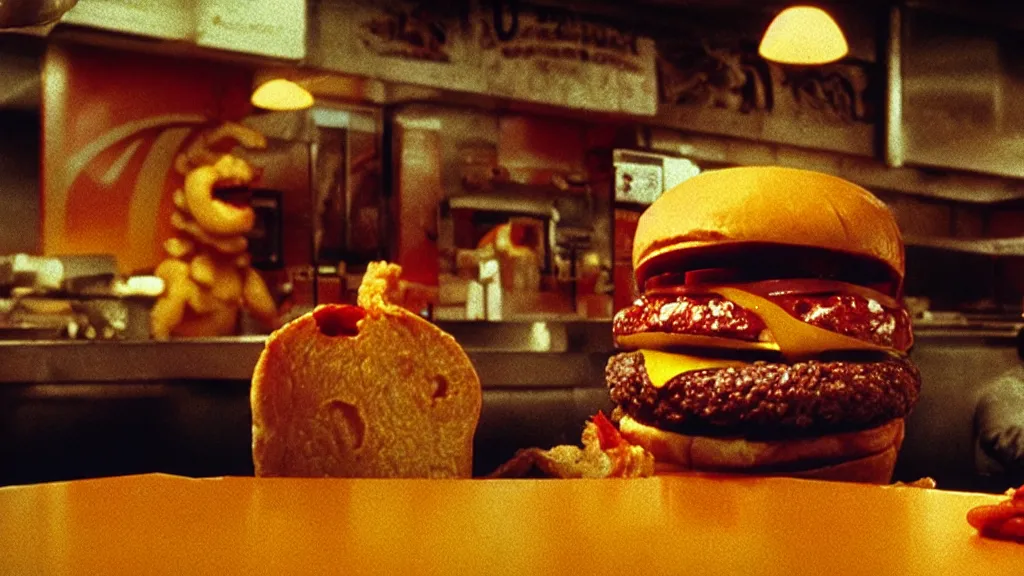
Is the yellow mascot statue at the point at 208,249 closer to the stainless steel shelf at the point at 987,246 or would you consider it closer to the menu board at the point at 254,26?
the menu board at the point at 254,26

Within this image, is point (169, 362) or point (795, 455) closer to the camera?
point (795, 455)

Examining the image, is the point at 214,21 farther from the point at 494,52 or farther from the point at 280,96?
the point at 494,52

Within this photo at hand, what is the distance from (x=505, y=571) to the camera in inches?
35.4

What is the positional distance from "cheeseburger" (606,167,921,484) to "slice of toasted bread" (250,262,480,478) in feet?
1.26

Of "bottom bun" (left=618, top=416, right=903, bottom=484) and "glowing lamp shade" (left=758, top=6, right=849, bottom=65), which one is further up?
"glowing lamp shade" (left=758, top=6, right=849, bottom=65)

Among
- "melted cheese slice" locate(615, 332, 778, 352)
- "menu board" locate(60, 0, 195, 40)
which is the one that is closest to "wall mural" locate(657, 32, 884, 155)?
"menu board" locate(60, 0, 195, 40)

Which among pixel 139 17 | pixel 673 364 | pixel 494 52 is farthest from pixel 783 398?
pixel 494 52

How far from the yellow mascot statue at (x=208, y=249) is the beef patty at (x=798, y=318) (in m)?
4.08

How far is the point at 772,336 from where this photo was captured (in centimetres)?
191

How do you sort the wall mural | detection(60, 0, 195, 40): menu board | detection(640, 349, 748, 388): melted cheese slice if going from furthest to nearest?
the wall mural → detection(60, 0, 195, 40): menu board → detection(640, 349, 748, 388): melted cheese slice

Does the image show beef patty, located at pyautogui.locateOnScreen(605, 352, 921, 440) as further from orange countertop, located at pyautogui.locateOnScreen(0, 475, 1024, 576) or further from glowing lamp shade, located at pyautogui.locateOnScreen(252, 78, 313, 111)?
glowing lamp shade, located at pyautogui.locateOnScreen(252, 78, 313, 111)

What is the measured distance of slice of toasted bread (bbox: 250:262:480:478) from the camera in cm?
183

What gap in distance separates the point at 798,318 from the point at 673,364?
26 centimetres

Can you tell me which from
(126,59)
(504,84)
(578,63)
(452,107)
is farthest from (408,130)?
(126,59)
